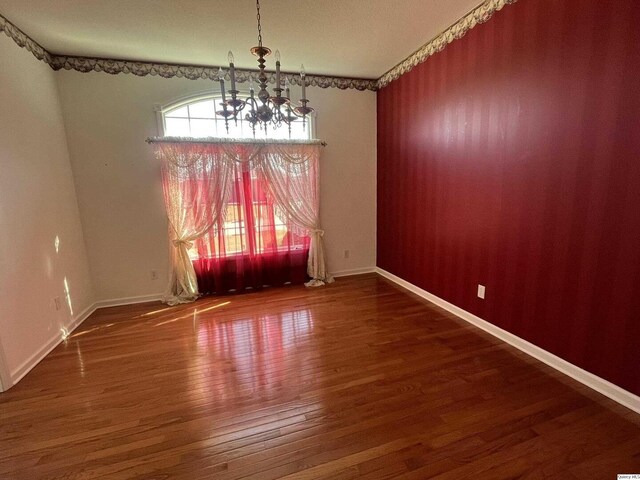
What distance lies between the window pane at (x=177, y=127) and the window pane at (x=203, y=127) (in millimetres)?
74

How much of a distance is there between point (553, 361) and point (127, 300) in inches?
166

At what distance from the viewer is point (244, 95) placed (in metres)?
3.62

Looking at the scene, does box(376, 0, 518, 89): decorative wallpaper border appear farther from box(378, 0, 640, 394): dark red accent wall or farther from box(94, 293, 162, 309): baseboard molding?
box(94, 293, 162, 309): baseboard molding

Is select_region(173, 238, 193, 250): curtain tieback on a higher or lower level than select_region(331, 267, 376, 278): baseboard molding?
higher

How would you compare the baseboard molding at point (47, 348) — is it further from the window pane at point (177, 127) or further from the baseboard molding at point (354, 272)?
the baseboard molding at point (354, 272)

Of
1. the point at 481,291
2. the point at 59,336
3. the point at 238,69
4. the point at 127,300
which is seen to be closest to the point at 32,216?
the point at 59,336

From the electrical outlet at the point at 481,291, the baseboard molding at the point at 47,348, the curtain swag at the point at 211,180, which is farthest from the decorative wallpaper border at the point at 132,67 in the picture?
the electrical outlet at the point at 481,291

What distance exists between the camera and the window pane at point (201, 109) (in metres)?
3.54

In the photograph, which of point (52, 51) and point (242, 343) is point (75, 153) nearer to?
point (52, 51)

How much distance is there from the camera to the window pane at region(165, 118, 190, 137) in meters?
3.46

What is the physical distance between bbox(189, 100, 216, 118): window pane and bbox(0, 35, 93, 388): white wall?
50.0 inches

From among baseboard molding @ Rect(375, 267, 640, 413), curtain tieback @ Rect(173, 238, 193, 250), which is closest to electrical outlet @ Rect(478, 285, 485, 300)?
baseboard molding @ Rect(375, 267, 640, 413)

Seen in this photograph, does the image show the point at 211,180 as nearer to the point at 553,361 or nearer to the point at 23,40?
the point at 23,40

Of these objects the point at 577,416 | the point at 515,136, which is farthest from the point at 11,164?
the point at 577,416
